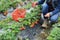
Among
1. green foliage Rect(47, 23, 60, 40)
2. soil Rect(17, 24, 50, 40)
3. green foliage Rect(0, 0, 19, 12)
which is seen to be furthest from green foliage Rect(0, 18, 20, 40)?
green foliage Rect(47, 23, 60, 40)

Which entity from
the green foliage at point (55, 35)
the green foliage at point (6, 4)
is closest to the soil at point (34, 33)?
the green foliage at point (55, 35)

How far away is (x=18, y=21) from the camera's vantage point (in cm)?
480

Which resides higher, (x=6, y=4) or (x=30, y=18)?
(x=6, y=4)

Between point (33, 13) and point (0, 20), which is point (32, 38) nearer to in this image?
point (33, 13)

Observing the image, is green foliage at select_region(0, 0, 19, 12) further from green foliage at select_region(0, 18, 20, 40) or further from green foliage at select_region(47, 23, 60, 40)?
green foliage at select_region(47, 23, 60, 40)

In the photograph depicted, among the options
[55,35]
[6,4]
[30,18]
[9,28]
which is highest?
[6,4]

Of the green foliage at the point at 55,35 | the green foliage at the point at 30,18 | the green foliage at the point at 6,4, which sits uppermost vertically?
the green foliage at the point at 6,4

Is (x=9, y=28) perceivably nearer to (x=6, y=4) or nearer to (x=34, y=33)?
(x=34, y=33)

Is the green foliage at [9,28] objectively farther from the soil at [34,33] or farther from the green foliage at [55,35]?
the green foliage at [55,35]

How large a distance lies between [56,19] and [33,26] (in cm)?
53

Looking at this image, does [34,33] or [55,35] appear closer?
[55,35]

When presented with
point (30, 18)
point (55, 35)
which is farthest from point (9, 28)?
point (55, 35)

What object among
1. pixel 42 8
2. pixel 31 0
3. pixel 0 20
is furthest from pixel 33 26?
pixel 31 0

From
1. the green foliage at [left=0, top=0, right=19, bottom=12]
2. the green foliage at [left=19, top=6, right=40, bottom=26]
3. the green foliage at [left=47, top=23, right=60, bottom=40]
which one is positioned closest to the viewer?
the green foliage at [left=47, top=23, right=60, bottom=40]
